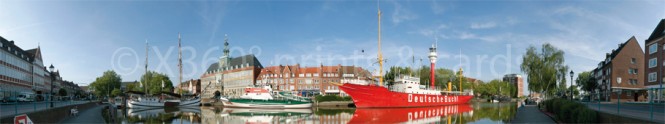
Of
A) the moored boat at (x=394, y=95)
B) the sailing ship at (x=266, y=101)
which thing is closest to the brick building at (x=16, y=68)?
the sailing ship at (x=266, y=101)

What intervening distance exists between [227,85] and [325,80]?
4379 cm

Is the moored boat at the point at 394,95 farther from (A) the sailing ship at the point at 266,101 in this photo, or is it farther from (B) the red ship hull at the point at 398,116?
(B) the red ship hull at the point at 398,116

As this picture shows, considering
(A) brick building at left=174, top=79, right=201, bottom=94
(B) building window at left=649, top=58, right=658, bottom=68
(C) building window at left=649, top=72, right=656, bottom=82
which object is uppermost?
(B) building window at left=649, top=58, right=658, bottom=68

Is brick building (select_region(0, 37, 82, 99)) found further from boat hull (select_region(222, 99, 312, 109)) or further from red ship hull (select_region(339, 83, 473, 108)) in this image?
red ship hull (select_region(339, 83, 473, 108))

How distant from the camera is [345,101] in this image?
70438 mm

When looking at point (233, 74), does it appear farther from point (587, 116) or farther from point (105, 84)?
point (587, 116)

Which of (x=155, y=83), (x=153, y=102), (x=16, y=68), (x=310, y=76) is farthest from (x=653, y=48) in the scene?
(x=155, y=83)

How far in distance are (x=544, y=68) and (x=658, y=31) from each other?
1247 centimetres

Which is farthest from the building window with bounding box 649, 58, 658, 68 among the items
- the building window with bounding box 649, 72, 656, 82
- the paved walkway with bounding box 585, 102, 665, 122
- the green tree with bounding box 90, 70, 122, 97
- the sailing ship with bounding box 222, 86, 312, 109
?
the green tree with bounding box 90, 70, 122, 97

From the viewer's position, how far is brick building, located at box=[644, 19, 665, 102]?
150 ft

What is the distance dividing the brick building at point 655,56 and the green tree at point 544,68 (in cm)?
902

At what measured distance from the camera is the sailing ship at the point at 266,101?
60.8 metres

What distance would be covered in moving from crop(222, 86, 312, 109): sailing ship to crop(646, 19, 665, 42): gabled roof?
1716 inches

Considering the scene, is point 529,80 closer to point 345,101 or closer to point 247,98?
point 345,101
